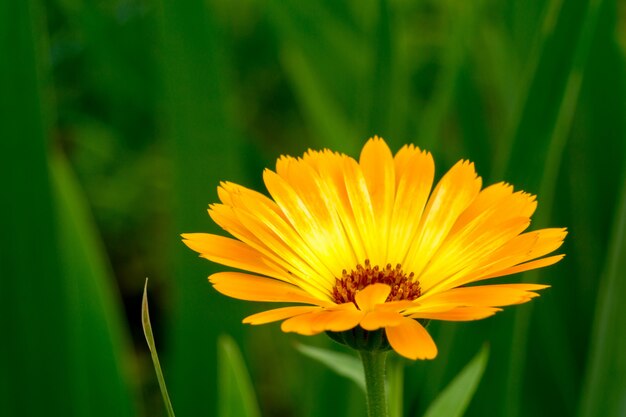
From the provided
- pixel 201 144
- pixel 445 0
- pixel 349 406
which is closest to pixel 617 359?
pixel 349 406

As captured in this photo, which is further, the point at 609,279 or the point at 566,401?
the point at 566,401

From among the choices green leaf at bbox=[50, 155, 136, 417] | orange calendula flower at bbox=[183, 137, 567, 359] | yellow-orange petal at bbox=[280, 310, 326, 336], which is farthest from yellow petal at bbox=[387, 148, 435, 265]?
green leaf at bbox=[50, 155, 136, 417]

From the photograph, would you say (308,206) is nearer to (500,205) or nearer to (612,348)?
(500,205)

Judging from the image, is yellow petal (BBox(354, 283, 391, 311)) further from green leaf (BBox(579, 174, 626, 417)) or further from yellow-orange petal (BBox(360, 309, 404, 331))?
green leaf (BBox(579, 174, 626, 417))

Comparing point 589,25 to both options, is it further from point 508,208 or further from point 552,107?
point 508,208

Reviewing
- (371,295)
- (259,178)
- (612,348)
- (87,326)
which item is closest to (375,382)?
(371,295)

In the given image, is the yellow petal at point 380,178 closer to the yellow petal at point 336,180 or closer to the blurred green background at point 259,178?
the yellow petal at point 336,180
